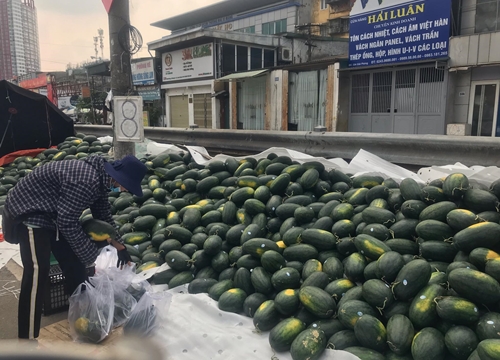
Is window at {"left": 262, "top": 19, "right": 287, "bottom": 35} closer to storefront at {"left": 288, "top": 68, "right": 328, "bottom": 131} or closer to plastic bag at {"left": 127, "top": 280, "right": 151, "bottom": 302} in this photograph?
storefront at {"left": 288, "top": 68, "right": 328, "bottom": 131}

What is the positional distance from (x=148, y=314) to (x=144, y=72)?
24.8 metres

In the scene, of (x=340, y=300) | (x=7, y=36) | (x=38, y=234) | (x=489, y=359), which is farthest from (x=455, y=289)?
(x=7, y=36)

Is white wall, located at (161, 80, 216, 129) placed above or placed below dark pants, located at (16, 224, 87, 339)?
above

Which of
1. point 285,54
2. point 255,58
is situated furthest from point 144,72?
point 285,54

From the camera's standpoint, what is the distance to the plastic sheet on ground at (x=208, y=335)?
124 inches

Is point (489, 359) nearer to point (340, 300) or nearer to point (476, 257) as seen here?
point (476, 257)

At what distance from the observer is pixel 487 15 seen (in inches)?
530

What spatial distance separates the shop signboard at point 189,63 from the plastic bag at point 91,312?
62.5ft

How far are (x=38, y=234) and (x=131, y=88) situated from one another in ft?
12.0

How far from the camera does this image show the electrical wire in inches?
245

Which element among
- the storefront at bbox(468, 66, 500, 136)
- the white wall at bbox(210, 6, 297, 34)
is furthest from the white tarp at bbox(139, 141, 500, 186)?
the white wall at bbox(210, 6, 297, 34)

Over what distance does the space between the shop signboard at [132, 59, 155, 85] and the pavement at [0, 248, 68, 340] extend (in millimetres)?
21291

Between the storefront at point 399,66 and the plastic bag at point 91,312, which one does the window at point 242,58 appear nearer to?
the storefront at point 399,66

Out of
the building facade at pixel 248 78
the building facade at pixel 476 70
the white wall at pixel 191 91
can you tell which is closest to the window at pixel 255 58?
the building facade at pixel 248 78
